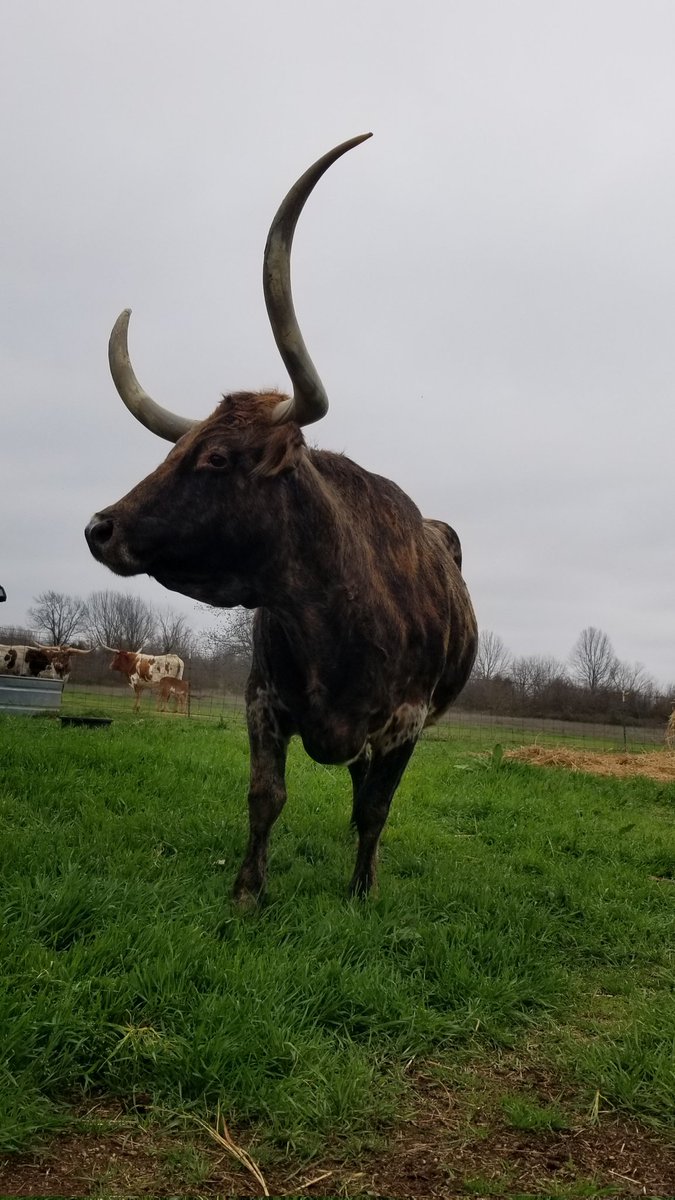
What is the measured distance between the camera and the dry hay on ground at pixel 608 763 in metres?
12.9

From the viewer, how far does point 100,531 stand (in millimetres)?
3480

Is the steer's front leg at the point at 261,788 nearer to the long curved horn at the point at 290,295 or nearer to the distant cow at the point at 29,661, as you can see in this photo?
the long curved horn at the point at 290,295

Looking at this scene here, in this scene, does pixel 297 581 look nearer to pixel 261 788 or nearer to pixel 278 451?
pixel 278 451

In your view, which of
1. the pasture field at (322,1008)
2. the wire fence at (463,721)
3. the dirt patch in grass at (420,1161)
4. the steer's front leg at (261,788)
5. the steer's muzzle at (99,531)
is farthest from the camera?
the wire fence at (463,721)

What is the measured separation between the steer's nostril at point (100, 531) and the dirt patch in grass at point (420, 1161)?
2.06 m

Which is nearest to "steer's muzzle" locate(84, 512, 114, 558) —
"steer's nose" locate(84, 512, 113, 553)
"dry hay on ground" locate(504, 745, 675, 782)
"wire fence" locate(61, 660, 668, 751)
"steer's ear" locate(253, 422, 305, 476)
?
"steer's nose" locate(84, 512, 113, 553)

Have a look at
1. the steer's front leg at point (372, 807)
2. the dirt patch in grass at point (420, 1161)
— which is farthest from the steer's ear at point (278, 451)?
the dirt patch in grass at point (420, 1161)

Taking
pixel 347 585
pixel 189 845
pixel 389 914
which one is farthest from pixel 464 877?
pixel 347 585

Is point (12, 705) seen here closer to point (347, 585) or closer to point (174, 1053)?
point (347, 585)

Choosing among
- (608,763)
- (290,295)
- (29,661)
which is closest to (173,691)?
(29,661)

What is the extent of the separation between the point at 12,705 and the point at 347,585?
36.8 ft

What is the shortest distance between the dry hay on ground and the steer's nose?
984cm

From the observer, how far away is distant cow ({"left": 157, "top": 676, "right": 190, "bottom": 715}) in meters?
22.0

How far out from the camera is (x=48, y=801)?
5.66 metres
